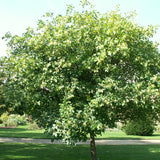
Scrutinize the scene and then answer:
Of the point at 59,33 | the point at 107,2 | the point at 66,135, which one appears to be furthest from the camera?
the point at 107,2

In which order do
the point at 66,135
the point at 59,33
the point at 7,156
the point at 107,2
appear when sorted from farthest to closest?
the point at 7,156 → the point at 107,2 → the point at 59,33 → the point at 66,135

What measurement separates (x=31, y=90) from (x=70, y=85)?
171 cm

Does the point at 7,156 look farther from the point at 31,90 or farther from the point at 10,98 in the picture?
the point at 31,90

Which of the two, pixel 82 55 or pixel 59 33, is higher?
pixel 59 33

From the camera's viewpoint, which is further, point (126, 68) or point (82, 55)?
point (126, 68)

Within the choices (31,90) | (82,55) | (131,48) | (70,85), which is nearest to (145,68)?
(131,48)

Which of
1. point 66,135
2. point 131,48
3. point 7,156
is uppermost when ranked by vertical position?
point 131,48

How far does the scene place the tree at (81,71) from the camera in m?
7.25

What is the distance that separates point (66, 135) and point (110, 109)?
2050 mm

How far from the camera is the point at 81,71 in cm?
771

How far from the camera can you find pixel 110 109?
8000mm

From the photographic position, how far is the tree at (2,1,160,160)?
7254mm

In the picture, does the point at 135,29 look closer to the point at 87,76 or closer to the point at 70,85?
the point at 87,76

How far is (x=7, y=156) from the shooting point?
1161cm
